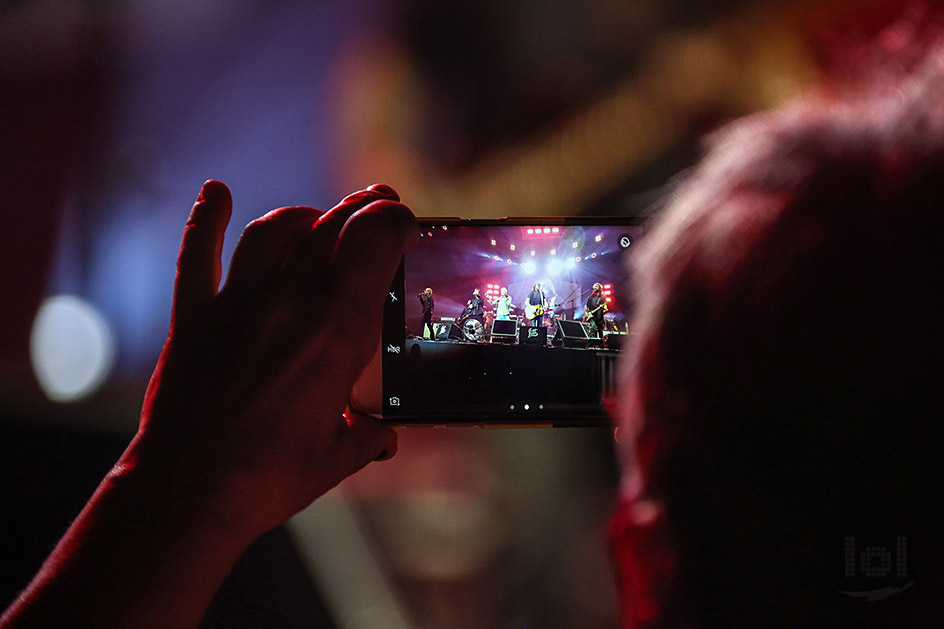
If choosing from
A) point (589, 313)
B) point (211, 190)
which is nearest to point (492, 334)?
point (589, 313)

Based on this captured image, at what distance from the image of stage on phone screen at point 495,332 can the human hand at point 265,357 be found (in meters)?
0.36

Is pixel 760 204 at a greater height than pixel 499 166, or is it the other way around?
pixel 499 166

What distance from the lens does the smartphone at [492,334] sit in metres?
0.64

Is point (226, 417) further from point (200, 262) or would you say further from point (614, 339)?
point (614, 339)

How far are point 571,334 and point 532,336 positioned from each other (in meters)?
0.05

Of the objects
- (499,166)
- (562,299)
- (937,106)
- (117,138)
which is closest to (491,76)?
(499,166)

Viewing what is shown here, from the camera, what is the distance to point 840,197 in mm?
161

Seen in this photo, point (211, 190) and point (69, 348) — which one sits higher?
point (211, 190)

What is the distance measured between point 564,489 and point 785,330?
648 millimetres

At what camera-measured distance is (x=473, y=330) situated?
0.65 meters

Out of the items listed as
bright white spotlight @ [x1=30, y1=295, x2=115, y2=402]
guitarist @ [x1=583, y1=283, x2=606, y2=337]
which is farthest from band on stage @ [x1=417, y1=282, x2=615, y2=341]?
bright white spotlight @ [x1=30, y1=295, x2=115, y2=402]

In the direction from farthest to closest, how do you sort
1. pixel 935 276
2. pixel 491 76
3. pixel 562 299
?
1. pixel 491 76
2. pixel 562 299
3. pixel 935 276

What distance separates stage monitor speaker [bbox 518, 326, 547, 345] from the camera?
0.65 m

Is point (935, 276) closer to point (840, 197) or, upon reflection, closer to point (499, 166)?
point (840, 197)
